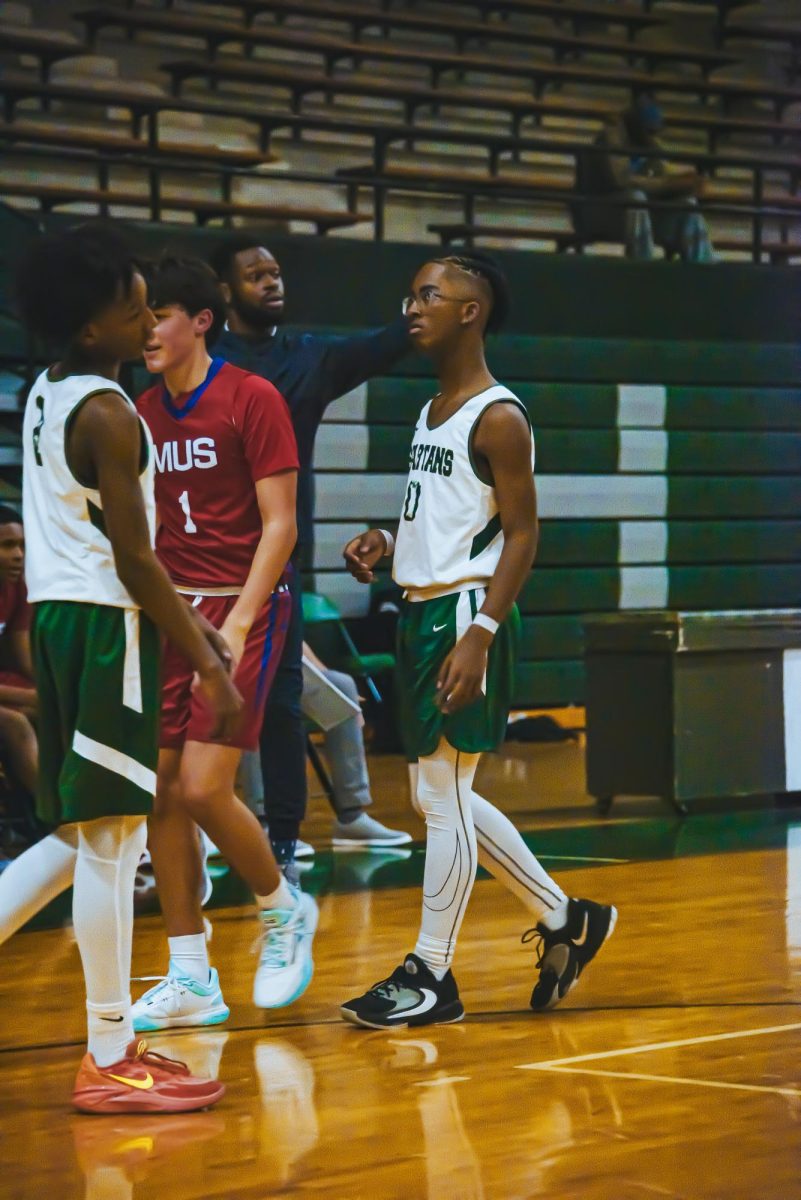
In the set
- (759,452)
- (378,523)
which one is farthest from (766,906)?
(759,452)

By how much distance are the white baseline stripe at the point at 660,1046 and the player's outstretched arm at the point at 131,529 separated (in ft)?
2.87

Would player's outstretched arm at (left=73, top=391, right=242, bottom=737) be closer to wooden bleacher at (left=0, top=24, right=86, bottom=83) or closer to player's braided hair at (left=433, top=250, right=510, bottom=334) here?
player's braided hair at (left=433, top=250, right=510, bottom=334)

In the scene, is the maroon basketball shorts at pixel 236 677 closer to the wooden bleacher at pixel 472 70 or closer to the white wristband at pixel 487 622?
the white wristband at pixel 487 622

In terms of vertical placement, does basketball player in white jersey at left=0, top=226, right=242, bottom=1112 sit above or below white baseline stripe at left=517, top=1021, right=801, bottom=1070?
above

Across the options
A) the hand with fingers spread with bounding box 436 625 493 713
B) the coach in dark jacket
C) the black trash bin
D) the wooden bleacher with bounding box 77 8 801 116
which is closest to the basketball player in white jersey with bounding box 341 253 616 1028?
the hand with fingers spread with bounding box 436 625 493 713

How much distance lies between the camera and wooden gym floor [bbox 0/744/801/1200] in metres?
2.58

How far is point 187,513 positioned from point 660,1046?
1398mm

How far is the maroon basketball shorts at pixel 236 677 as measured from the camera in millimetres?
3658

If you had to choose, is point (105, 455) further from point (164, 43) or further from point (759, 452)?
point (759, 452)

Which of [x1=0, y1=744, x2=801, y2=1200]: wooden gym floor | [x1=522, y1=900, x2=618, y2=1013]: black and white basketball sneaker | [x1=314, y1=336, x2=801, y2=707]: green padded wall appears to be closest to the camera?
[x1=0, y1=744, x2=801, y2=1200]: wooden gym floor

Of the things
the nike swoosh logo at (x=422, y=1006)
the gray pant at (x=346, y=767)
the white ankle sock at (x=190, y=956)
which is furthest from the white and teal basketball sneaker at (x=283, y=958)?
the gray pant at (x=346, y=767)

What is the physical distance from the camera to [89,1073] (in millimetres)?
2961

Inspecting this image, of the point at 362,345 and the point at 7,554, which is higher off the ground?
the point at 362,345

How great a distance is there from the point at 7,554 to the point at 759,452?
264 inches
